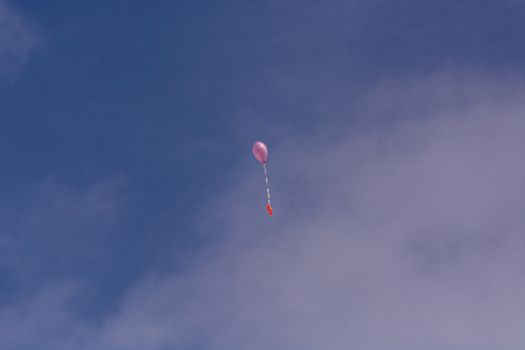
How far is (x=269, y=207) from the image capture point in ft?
144

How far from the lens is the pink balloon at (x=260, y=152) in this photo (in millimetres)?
46500

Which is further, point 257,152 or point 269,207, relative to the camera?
point 257,152

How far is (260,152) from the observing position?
1839 inches

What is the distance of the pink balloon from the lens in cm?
4650

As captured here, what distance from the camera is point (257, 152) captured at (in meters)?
46.9

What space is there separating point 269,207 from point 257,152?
6.56 metres

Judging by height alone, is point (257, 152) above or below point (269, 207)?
above
